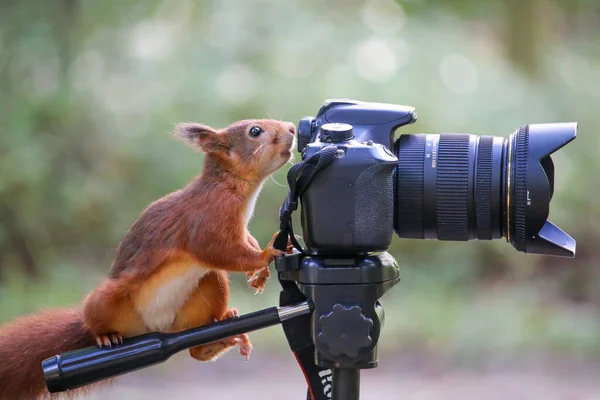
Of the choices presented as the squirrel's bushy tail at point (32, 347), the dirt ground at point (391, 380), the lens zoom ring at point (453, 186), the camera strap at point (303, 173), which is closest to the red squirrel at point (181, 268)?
the squirrel's bushy tail at point (32, 347)

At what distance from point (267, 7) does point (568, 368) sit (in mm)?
1738

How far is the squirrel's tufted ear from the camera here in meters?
1.41

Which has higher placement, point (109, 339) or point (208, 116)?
point (208, 116)

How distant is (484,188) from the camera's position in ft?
4.09

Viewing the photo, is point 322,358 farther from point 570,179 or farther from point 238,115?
point 570,179

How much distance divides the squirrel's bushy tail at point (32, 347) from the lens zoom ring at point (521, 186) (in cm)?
65

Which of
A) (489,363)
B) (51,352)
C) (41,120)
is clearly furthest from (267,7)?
(51,352)

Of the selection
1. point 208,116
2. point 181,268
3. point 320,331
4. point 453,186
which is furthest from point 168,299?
point 208,116

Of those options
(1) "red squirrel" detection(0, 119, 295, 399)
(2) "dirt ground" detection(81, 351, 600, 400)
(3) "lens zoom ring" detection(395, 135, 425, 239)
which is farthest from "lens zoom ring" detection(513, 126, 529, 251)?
(2) "dirt ground" detection(81, 351, 600, 400)

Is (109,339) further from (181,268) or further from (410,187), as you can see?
(410,187)

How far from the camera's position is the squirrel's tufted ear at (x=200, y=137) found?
141 cm

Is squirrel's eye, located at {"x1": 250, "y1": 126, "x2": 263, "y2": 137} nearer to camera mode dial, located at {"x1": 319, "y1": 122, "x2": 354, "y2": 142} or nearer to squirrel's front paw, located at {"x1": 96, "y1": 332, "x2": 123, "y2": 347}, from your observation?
Result: camera mode dial, located at {"x1": 319, "y1": 122, "x2": 354, "y2": 142}

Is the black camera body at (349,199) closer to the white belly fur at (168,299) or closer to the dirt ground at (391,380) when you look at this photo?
the white belly fur at (168,299)

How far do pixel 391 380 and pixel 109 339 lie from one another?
173cm
